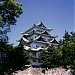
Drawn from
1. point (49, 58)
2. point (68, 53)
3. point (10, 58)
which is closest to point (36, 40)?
point (49, 58)

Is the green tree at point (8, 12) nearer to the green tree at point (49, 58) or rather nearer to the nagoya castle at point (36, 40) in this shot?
the green tree at point (49, 58)

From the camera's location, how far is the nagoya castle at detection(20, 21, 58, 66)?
154 feet

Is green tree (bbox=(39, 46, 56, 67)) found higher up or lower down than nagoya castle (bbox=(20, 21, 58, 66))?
lower down

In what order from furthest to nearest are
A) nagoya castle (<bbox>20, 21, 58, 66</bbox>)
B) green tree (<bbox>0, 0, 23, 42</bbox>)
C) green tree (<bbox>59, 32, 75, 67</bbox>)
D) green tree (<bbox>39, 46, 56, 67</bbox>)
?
nagoya castle (<bbox>20, 21, 58, 66</bbox>) → green tree (<bbox>39, 46, 56, 67</bbox>) → green tree (<bbox>59, 32, 75, 67</bbox>) → green tree (<bbox>0, 0, 23, 42</bbox>)

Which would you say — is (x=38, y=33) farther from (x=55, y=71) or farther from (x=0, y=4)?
(x=0, y=4)

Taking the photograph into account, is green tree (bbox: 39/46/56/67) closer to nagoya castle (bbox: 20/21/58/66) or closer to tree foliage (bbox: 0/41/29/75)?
nagoya castle (bbox: 20/21/58/66)

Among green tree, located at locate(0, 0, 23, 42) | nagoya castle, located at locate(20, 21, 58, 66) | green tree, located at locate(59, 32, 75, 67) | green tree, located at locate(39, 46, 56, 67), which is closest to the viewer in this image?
green tree, located at locate(0, 0, 23, 42)

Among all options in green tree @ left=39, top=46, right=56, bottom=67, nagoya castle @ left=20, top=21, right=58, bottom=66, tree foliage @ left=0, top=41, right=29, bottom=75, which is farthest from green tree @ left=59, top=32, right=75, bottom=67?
nagoya castle @ left=20, top=21, right=58, bottom=66

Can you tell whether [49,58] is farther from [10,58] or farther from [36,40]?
[10,58]

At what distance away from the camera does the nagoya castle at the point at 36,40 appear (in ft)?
154

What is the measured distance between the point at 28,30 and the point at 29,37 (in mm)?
3168

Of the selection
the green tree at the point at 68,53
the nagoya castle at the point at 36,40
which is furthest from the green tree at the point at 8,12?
the nagoya castle at the point at 36,40

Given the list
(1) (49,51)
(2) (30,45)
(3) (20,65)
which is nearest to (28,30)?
(2) (30,45)

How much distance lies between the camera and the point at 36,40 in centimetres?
4888
